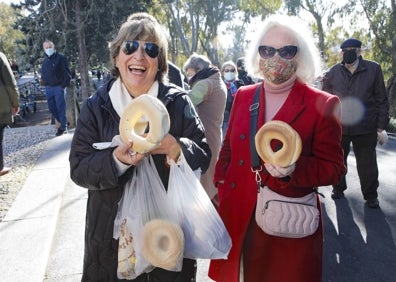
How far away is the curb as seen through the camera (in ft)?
9.93

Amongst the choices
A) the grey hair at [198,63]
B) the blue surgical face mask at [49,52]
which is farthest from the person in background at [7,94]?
the blue surgical face mask at [49,52]

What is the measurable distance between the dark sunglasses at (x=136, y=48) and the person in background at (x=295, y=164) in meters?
0.60

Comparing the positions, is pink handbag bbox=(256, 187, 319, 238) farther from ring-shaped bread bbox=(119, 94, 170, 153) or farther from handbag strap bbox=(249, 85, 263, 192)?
ring-shaped bread bbox=(119, 94, 170, 153)

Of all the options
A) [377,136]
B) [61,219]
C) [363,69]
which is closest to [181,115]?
[61,219]

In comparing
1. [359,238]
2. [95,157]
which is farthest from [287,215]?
[359,238]

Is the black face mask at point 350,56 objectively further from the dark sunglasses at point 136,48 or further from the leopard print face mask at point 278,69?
the dark sunglasses at point 136,48

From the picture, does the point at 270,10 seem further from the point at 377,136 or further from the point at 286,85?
the point at 286,85

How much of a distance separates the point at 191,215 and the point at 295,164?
565 millimetres

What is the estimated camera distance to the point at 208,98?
3969mm

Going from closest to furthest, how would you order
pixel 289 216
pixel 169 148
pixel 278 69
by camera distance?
pixel 169 148, pixel 289 216, pixel 278 69

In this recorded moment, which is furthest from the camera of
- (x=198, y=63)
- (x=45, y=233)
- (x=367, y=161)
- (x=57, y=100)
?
(x=57, y=100)

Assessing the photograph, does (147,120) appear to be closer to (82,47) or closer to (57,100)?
(57,100)

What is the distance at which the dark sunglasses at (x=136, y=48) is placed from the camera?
191cm

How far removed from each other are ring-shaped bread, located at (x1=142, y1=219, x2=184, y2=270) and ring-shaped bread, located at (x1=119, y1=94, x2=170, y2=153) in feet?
1.22
